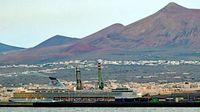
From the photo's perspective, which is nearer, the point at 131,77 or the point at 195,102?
the point at 195,102

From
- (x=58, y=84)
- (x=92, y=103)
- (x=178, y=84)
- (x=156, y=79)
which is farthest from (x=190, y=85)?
(x=92, y=103)

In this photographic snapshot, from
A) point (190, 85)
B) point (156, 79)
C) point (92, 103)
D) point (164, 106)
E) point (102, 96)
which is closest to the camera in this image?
point (164, 106)

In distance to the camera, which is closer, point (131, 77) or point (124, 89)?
point (124, 89)

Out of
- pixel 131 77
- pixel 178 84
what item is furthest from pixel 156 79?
pixel 178 84

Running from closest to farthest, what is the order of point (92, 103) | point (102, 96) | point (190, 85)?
point (92, 103) → point (102, 96) → point (190, 85)

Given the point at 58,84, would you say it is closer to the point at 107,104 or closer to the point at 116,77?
the point at 107,104

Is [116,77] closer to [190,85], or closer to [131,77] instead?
[131,77]

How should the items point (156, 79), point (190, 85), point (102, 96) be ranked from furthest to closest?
1. point (156, 79)
2. point (190, 85)
3. point (102, 96)
